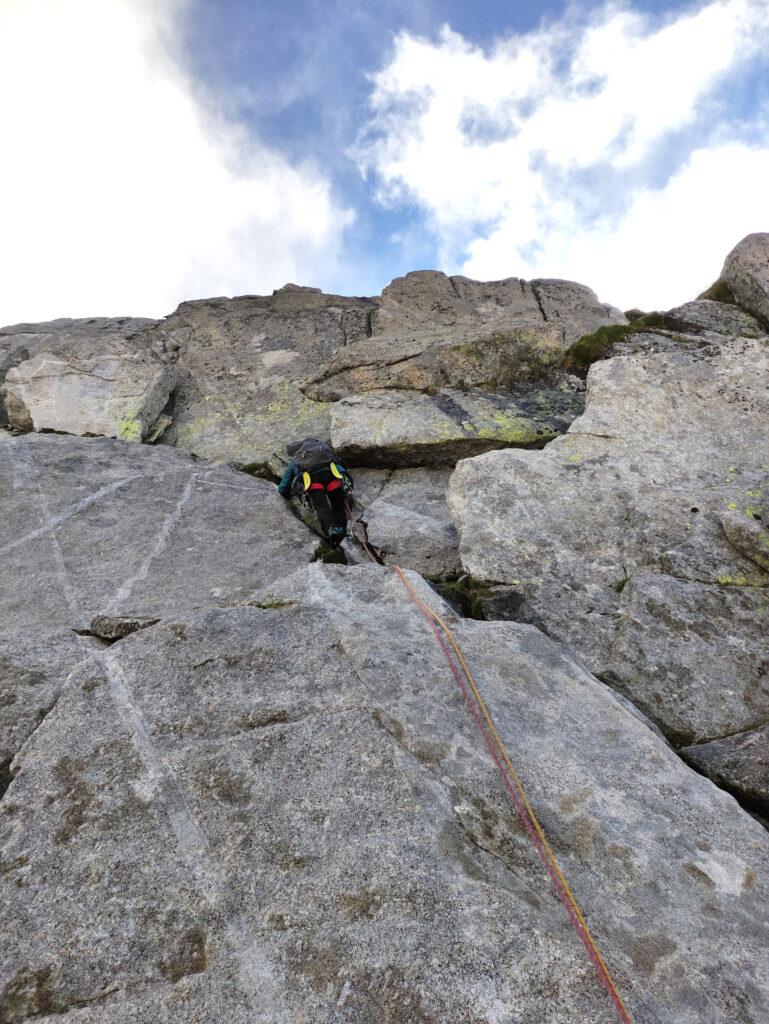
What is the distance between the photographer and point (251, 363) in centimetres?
1471

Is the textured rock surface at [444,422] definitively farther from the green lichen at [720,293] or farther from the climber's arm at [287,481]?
the green lichen at [720,293]

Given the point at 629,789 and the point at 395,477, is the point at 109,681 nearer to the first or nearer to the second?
the point at 629,789

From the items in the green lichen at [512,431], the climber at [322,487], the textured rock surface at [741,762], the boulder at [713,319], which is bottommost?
the textured rock surface at [741,762]

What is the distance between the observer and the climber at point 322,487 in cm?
928

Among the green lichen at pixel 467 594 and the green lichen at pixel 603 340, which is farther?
the green lichen at pixel 603 340

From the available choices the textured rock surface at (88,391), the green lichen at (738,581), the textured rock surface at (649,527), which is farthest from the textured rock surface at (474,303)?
the green lichen at (738,581)

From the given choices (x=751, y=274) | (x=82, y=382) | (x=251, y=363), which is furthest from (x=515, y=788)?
(x=82, y=382)

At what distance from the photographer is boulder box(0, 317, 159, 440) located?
40.9ft

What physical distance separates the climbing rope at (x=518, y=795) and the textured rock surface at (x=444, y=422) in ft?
17.0

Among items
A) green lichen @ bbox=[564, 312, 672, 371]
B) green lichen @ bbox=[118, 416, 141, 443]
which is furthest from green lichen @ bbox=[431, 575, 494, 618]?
green lichen @ bbox=[118, 416, 141, 443]

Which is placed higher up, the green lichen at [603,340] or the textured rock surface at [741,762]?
the green lichen at [603,340]

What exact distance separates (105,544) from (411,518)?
4620 mm

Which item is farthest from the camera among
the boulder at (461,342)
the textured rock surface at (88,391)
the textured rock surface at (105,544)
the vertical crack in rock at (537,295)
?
the vertical crack in rock at (537,295)

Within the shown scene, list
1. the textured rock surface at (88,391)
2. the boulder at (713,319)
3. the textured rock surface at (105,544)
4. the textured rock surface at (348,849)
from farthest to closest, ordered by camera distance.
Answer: the textured rock surface at (88,391) < the boulder at (713,319) < the textured rock surface at (105,544) < the textured rock surface at (348,849)
